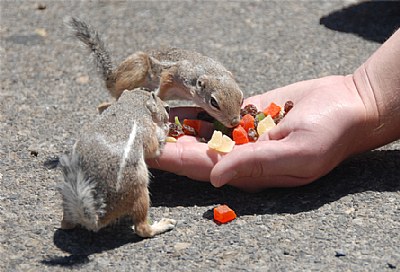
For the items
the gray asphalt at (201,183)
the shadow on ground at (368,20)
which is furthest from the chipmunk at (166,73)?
the shadow on ground at (368,20)

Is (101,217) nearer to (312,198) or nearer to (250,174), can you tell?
(250,174)

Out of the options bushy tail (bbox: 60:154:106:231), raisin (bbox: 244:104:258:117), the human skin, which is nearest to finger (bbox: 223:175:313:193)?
the human skin

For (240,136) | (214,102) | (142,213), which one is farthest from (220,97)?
(142,213)

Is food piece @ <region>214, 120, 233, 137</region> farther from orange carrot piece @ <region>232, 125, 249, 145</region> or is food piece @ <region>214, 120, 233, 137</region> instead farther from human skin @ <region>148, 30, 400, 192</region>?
human skin @ <region>148, 30, 400, 192</region>

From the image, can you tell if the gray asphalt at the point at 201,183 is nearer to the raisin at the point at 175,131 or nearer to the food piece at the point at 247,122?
the raisin at the point at 175,131

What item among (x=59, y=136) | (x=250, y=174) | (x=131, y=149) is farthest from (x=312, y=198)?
(x=59, y=136)
